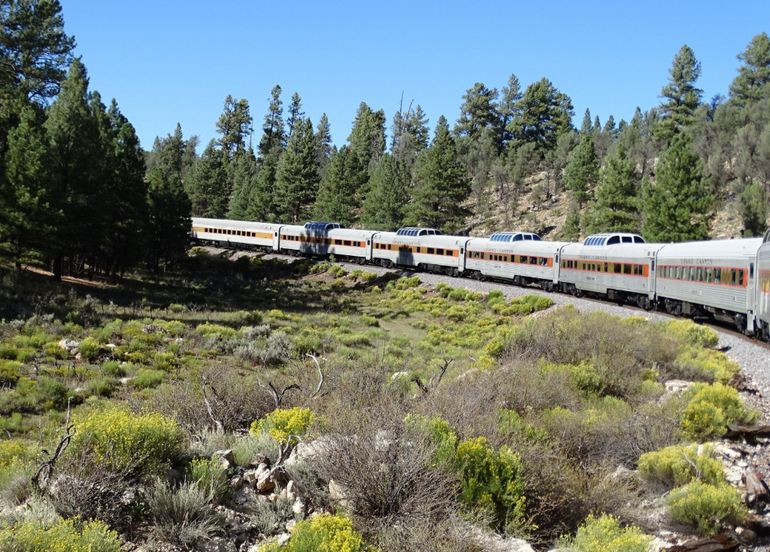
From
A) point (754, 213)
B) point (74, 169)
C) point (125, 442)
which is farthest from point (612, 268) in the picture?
point (74, 169)

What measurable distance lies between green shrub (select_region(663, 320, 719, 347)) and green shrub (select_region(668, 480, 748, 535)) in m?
10.6

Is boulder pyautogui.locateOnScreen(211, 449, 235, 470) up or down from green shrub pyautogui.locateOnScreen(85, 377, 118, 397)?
up

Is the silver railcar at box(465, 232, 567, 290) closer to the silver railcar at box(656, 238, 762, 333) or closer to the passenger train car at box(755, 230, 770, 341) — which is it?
the silver railcar at box(656, 238, 762, 333)

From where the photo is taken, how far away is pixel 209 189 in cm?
9075

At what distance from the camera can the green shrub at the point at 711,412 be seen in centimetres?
992

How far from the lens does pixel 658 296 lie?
25797mm

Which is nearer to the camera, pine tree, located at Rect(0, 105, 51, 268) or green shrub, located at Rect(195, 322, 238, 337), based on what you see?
green shrub, located at Rect(195, 322, 238, 337)

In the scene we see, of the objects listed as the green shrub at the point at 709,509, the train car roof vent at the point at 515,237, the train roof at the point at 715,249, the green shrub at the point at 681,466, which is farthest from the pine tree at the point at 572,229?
the green shrub at the point at 709,509

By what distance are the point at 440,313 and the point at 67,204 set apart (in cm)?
2029

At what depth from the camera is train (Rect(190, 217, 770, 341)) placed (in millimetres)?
19000

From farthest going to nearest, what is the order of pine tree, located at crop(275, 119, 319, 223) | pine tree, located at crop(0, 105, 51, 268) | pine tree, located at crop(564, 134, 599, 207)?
pine tree, located at crop(275, 119, 319, 223) → pine tree, located at crop(564, 134, 599, 207) → pine tree, located at crop(0, 105, 51, 268)

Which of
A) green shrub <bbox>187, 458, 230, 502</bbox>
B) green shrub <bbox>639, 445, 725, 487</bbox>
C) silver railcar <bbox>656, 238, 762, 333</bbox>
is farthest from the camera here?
silver railcar <bbox>656, 238, 762, 333</bbox>

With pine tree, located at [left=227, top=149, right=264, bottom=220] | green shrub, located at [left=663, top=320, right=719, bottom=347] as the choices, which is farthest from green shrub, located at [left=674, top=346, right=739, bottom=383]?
pine tree, located at [left=227, top=149, right=264, bottom=220]

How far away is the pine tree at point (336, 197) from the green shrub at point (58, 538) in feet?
215
